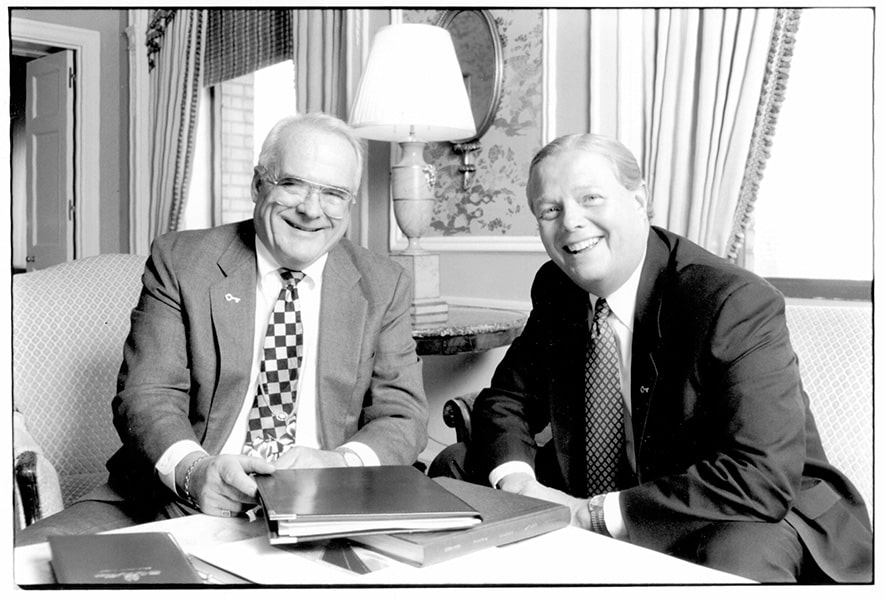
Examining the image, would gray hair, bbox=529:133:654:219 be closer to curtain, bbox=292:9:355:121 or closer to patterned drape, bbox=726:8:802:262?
patterned drape, bbox=726:8:802:262

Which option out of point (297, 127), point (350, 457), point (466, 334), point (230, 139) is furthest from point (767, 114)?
point (230, 139)

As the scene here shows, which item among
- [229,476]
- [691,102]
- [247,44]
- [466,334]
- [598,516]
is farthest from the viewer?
[247,44]

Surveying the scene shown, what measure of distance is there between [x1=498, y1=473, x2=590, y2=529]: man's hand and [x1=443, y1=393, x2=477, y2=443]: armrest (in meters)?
0.26

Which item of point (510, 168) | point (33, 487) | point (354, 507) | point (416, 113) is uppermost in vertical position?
point (416, 113)

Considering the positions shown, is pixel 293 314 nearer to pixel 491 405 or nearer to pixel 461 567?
pixel 491 405

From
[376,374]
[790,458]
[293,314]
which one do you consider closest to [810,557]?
[790,458]

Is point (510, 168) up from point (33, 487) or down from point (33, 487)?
up

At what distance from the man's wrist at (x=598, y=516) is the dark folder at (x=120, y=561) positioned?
0.61 metres

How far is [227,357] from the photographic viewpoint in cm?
142

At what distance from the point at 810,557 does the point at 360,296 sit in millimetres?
857

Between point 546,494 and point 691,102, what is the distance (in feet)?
2.97

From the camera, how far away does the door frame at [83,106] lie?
1.79 m

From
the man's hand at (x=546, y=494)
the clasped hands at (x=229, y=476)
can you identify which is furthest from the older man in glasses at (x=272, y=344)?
the man's hand at (x=546, y=494)

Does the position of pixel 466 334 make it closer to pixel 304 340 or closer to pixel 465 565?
pixel 304 340
